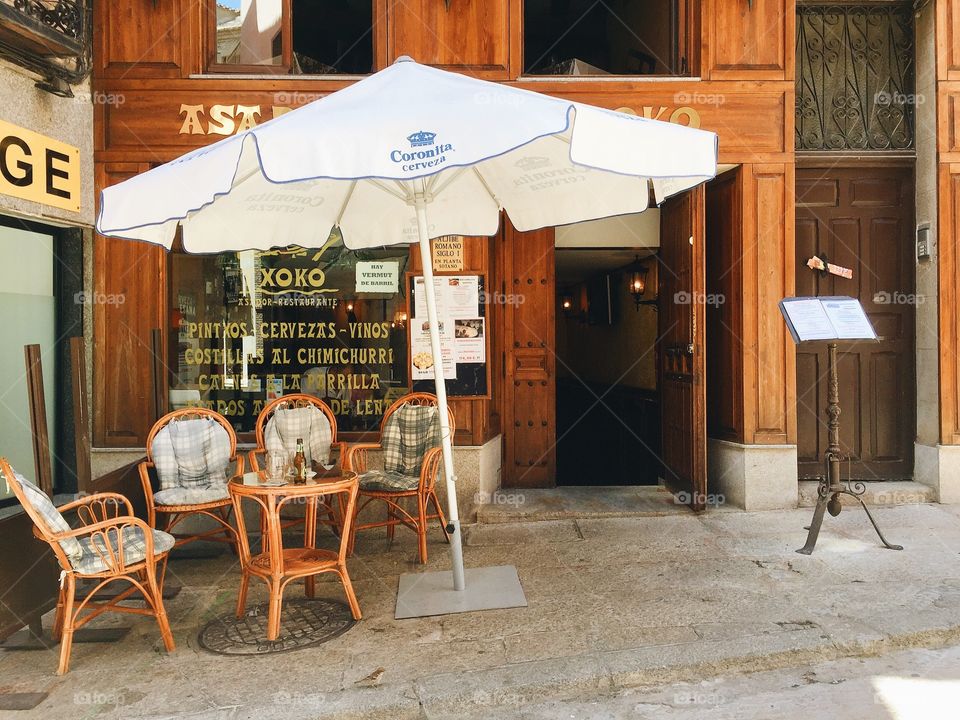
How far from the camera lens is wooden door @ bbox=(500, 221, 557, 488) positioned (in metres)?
7.43

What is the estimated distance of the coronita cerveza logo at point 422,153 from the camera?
343cm

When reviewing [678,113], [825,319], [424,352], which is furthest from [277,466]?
[678,113]

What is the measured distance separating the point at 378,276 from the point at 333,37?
3.13 metres

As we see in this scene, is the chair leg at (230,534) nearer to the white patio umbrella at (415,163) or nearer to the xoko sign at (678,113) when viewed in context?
the white patio umbrella at (415,163)

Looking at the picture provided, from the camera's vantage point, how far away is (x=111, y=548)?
155 inches

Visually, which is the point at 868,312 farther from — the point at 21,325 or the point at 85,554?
the point at 21,325

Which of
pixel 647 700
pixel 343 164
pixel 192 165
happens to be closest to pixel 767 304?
pixel 647 700

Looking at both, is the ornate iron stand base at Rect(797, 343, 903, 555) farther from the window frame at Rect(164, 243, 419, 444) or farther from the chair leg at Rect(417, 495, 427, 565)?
the window frame at Rect(164, 243, 419, 444)

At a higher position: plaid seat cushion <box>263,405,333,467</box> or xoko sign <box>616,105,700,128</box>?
xoko sign <box>616,105,700,128</box>

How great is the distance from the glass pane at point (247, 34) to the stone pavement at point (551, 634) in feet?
14.8

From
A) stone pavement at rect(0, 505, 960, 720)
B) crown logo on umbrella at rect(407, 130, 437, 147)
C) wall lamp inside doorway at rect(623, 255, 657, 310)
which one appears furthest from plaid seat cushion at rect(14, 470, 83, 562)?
wall lamp inside doorway at rect(623, 255, 657, 310)

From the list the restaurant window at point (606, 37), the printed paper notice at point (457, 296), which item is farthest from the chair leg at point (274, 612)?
the restaurant window at point (606, 37)

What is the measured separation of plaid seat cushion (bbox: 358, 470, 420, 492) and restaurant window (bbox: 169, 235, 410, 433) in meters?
1.28

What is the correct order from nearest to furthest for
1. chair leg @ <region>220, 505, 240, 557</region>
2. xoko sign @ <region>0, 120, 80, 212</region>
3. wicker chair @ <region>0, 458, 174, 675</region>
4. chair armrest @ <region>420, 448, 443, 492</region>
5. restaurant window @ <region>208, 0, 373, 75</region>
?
wicker chair @ <region>0, 458, 174, 675</region>, chair armrest @ <region>420, 448, 443, 492</region>, chair leg @ <region>220, 505, 240, 557</region>, xoko sign @ <region>0, 120, 80, 212</region>, restaurant window @ <region>208, 0, 373, 75</region>
